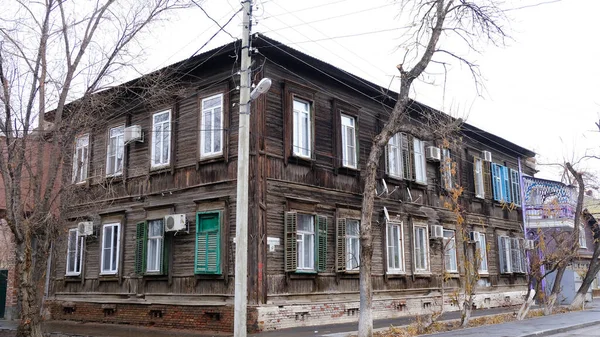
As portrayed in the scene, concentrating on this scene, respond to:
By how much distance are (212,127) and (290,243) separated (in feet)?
14.1

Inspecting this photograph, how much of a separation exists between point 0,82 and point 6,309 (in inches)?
474

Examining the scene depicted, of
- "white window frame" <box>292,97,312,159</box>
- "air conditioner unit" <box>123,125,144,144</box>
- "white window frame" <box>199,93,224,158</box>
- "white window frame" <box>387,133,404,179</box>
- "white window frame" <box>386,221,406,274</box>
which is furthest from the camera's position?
"white window frame" <box>387,133,404,179</box>

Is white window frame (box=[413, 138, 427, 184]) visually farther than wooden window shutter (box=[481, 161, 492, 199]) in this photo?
No

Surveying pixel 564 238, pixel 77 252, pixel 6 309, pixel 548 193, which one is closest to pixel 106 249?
pixel 77 252

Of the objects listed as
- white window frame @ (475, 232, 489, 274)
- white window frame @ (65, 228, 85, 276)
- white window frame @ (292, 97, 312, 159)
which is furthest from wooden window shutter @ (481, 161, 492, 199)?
white window frame @ (65, 228, 85, 276)

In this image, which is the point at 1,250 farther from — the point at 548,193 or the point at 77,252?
the point at 548,193

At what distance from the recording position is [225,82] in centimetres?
1706

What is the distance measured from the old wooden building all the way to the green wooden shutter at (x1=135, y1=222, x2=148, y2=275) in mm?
53

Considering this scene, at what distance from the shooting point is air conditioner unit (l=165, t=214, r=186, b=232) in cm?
1688

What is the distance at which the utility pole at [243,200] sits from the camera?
11.4 metres

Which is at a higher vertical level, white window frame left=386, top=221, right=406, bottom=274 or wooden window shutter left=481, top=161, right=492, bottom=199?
wooden window shutter left=481, top=161, right=492, bottom=199

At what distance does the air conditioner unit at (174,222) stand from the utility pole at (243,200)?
17.2 ft

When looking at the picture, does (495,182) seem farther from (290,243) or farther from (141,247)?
(141,247)

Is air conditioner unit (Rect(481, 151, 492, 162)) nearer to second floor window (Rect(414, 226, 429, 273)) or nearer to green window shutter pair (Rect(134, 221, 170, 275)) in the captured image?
second floor window (Rect(414, 226, 429, 273))
